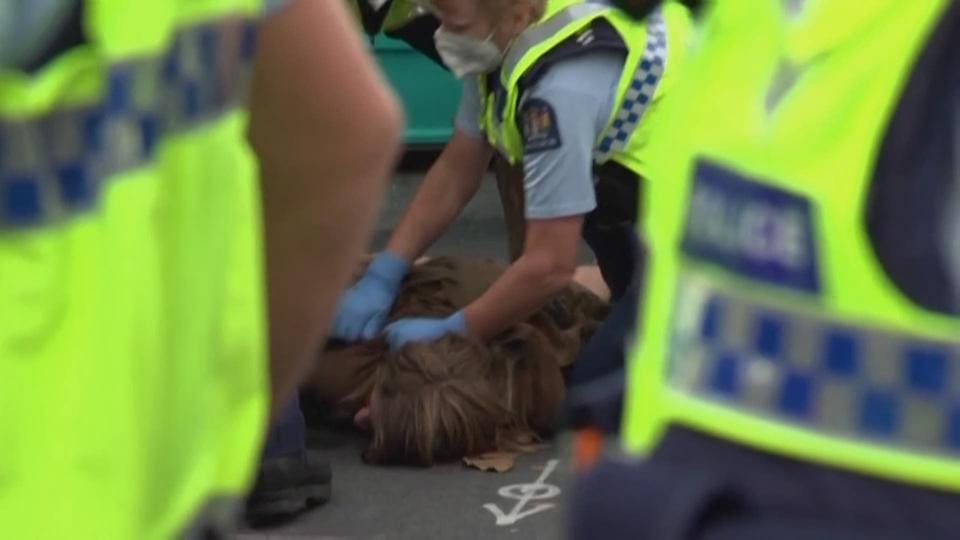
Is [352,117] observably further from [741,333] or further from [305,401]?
[305,401]

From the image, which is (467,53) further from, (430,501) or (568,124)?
(430,501)

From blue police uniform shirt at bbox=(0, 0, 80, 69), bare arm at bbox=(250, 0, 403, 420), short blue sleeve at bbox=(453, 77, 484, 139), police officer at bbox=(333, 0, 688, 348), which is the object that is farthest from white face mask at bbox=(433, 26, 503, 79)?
blue police uniform shirt at bbox=(0, 0, 80, 69)

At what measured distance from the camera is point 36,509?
745 millimetres

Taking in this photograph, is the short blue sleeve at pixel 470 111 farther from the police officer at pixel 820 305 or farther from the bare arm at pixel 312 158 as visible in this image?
the police officer at pixel 820 305

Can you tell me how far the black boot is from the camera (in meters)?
3.11

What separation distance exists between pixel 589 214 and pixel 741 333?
2.56m

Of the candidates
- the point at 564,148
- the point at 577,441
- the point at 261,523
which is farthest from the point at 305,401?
the point at 577,441

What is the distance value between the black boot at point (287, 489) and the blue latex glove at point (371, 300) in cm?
39

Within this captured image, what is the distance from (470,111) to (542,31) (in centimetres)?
45

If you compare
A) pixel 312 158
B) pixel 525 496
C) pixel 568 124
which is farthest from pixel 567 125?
pixel 312 158

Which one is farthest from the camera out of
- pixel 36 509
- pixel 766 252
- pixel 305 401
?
pixel 305 401

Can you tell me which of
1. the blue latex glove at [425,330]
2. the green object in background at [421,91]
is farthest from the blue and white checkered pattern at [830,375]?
the green object in background at [421,91]

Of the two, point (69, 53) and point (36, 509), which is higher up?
point (69, 53)

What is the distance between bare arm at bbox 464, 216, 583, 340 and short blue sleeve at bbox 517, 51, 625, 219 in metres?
0.08
